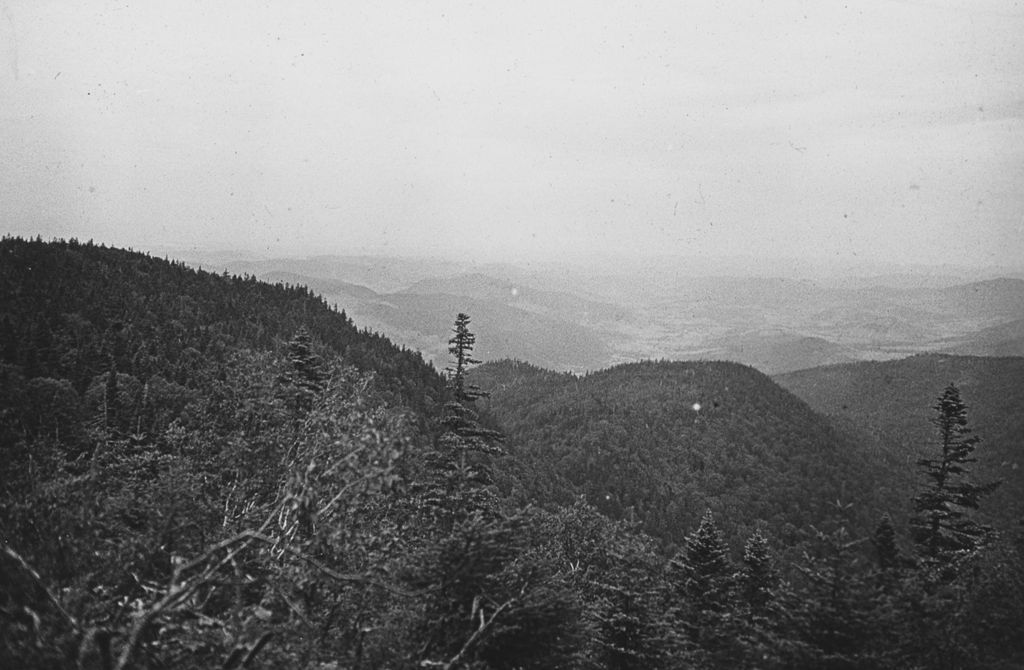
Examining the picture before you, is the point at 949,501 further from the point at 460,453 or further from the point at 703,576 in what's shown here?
the point at 460,453

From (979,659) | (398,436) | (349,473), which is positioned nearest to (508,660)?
(349,473)

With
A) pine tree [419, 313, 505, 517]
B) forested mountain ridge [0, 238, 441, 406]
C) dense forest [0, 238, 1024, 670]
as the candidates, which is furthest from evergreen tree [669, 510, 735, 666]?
forested mountain ridge [0, 238, 441, 406]

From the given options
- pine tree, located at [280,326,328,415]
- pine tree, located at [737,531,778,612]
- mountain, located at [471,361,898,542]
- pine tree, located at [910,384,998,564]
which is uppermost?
pine tree, located at [280,326,328,415]

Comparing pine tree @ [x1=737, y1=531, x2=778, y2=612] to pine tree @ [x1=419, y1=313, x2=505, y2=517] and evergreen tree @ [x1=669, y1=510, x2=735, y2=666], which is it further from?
pine tree @ [x1=419, y1=313, x2=505, y2=517]

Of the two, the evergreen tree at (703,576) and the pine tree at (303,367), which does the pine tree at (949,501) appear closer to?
the evergreen tree at (703,576)

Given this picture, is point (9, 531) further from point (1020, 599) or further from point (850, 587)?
point (1020, 599)

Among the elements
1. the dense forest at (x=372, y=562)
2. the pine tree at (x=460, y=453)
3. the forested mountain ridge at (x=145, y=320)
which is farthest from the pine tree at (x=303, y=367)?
the forested mountain ridge at (x=145, y=320)

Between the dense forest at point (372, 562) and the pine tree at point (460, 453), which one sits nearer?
the dense forest at point (372, 562)

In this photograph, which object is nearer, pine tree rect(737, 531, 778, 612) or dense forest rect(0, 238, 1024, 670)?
dense forest rect(0, 238, 1024, 670)

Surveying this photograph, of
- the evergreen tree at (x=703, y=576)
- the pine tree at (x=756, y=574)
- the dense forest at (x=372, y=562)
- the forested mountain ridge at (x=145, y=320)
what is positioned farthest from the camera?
the forested mountain ridge at (x=145, y=320)
